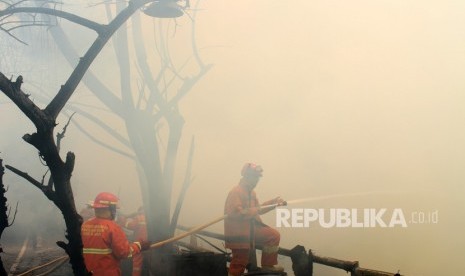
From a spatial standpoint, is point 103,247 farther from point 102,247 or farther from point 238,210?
point 238,210

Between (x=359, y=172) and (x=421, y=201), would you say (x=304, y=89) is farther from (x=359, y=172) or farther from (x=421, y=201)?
(x=421, y=201)

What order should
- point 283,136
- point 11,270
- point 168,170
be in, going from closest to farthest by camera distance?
1. point 168,170
2. point 11,270
3. point 283,136

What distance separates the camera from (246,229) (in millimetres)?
5312

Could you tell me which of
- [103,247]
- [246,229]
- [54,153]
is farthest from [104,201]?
[54,153]

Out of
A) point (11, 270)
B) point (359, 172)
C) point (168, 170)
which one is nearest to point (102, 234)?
point (168, 170)

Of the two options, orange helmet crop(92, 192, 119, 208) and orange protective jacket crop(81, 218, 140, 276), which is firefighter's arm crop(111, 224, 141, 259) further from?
orange helmet crop(92, 192, 119, 208)

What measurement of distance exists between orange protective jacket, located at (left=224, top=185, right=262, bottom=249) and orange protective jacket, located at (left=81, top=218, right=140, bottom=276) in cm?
143

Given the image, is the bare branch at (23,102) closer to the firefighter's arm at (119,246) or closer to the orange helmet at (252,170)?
the firefighter's arm at (119,246)

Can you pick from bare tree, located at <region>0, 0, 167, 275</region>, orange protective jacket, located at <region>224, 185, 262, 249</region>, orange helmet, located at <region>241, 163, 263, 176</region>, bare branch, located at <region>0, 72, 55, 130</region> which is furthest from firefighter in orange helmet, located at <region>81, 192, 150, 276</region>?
bare branch, located at <region>0, 72, 55, 130</region>

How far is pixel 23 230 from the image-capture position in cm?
1577

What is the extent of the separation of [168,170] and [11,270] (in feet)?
17.6

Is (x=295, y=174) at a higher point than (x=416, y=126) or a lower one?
lower

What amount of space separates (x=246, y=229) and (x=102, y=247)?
5.83ft

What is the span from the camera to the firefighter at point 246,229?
207 inches
